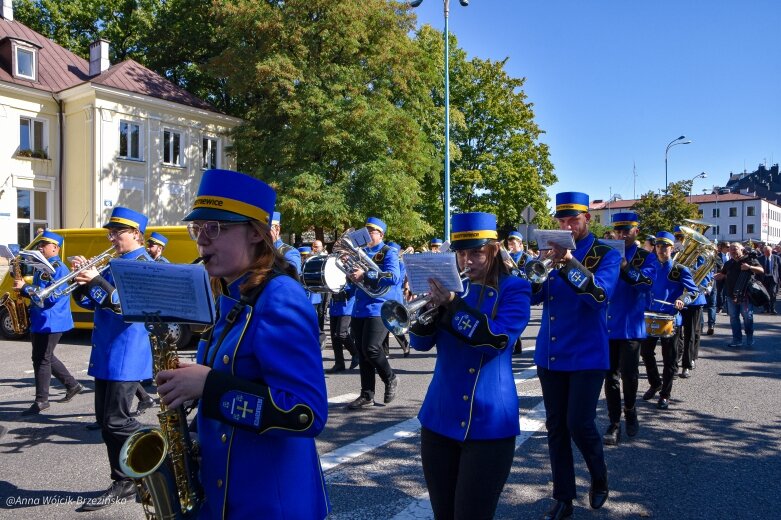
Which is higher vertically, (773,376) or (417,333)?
(417,333)

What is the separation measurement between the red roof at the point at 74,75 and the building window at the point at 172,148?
152 cm

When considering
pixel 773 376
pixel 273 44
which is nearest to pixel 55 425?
pixel 773 376

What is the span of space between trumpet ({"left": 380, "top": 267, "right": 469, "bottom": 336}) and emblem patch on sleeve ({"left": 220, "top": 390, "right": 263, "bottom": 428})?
1311 millimetres

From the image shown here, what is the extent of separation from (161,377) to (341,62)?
25.8 metres

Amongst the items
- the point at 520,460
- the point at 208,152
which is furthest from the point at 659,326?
the point at 208,152

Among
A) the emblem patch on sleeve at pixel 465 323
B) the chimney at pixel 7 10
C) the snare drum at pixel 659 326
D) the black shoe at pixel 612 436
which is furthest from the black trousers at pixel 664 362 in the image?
the chimney at pixel 7 10

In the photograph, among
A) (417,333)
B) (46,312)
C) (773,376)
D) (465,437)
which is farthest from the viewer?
(773,376)

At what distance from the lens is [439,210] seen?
33.2 m

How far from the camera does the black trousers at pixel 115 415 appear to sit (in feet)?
14.4

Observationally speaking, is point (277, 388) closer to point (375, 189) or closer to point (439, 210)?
point (375, 189)

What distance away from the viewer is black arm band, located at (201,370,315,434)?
1.85 metres

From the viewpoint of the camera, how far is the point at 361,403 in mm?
7145

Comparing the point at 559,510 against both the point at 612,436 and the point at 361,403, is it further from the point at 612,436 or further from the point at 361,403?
the point at 361,403

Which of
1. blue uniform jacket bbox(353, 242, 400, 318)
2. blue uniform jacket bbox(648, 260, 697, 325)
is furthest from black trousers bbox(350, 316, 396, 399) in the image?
blue uniform jacket bbox(648, 260, 697, 325)
